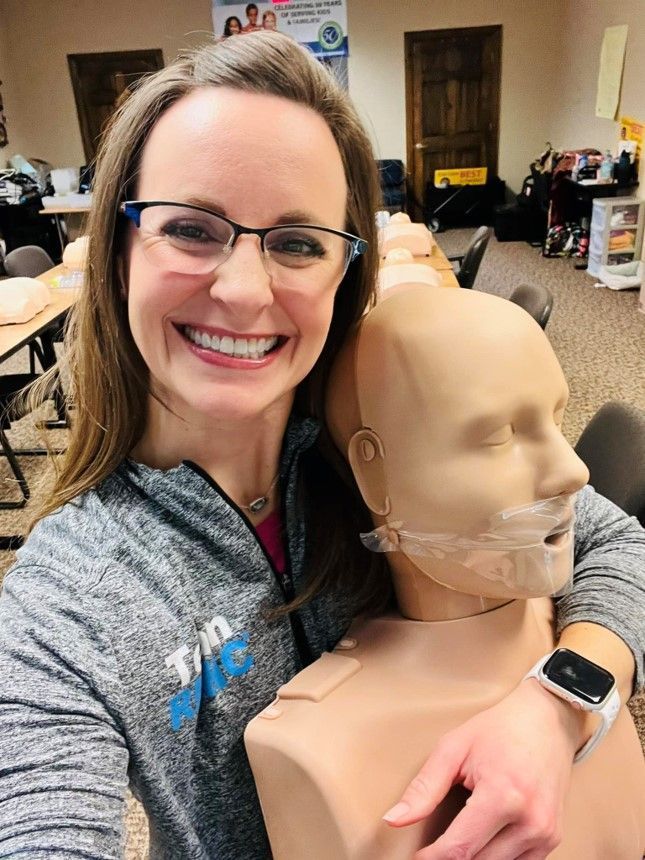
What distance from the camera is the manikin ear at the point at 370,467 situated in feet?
2.36

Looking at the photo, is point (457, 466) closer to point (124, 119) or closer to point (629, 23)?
point (124, 119)

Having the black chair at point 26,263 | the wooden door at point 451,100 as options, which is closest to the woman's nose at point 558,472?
the black chair at point 26,263

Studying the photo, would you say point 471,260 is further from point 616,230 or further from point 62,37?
point 62,37

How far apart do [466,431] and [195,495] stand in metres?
0.29

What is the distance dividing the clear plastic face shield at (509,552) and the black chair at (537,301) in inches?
66.1

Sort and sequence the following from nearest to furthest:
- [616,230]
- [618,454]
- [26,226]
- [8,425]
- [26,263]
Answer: [618,454], [8,425], [26,263], [616,230], [26,226]

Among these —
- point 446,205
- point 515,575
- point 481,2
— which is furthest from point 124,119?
point 481,2

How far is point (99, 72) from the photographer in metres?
7.82

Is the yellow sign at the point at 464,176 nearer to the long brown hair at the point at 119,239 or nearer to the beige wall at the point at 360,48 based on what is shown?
the beige wall at the point at 360,48

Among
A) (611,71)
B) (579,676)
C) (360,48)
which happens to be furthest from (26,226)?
(579,676)

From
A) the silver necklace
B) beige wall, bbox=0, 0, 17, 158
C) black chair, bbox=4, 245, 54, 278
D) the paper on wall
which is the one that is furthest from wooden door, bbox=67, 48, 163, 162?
the silver necklace

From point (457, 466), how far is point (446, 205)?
309 inches

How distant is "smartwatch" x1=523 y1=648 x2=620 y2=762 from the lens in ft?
2.15

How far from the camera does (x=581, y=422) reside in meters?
3.26
